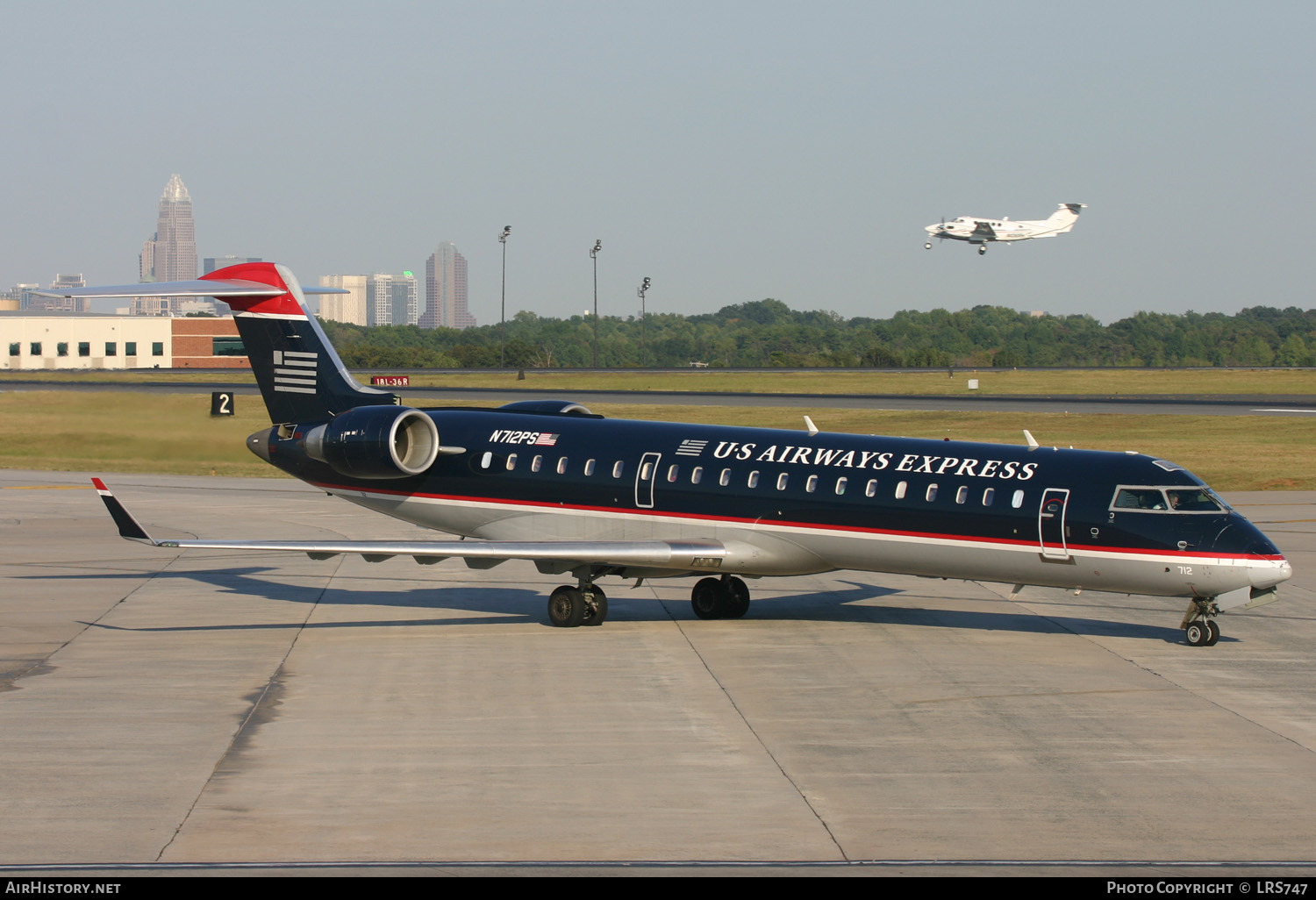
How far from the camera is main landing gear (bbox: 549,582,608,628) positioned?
849 inches

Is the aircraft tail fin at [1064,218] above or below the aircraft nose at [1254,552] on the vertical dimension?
above

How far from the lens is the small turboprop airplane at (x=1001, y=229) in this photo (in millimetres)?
108875

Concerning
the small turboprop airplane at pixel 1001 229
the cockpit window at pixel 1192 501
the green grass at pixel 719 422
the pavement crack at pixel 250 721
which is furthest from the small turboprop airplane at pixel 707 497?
the small turboprop airplane at pixel 1001 229

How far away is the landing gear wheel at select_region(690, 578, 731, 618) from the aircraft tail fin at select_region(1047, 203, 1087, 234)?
328 feet

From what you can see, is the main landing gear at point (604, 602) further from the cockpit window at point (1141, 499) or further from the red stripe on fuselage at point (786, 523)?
the cockpit window at point (1141, 499)

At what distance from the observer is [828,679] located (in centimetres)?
1756

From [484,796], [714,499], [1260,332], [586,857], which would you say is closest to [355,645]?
[714,499]

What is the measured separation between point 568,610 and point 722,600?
270cm

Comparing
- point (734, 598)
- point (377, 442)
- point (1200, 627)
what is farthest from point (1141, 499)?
point (377, 442)

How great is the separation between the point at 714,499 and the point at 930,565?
3.57m

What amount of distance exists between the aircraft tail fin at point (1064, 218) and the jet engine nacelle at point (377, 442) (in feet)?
329

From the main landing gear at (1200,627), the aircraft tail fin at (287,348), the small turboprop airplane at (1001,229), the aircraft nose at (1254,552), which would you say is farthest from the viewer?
the small turboprop airplane at (1001,229)

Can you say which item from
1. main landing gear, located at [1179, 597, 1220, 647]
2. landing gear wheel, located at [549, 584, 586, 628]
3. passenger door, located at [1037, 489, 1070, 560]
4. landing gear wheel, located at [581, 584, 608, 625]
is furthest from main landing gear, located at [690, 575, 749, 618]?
main landing gear, located at [1179, 597, 1220, 647]

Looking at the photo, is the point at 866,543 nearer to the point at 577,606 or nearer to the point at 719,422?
the point at 577,606
